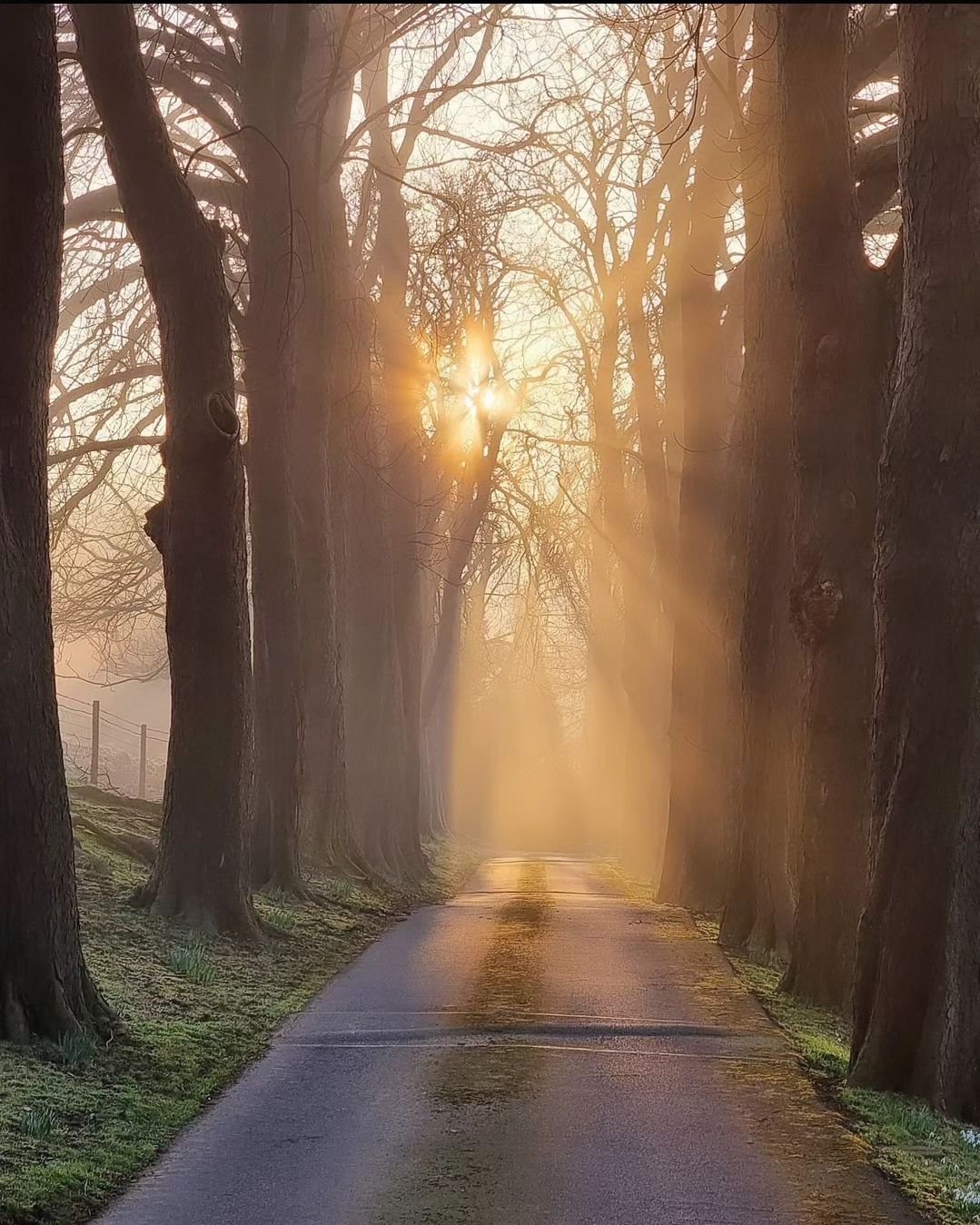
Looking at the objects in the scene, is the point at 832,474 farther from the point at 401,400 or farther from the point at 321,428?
the point at 401,400

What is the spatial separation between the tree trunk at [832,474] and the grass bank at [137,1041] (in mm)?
3894

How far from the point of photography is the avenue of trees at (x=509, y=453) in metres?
7.34

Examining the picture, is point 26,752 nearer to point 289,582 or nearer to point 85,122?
point 289,582

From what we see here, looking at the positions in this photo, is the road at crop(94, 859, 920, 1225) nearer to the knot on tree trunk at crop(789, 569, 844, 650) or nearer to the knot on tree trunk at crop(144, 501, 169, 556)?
the knot on tree trunk at crop(789, 569, 844, 650)

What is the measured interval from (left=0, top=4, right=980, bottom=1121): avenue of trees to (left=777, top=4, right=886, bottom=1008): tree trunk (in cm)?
3

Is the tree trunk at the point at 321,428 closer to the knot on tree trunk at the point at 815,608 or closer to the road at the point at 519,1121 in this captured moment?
the road at the point at 519,1121

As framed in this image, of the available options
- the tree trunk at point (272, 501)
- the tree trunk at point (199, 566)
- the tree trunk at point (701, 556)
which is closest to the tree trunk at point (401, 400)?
the tree trunk at point (701, 556)

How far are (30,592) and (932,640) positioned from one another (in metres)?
4.72

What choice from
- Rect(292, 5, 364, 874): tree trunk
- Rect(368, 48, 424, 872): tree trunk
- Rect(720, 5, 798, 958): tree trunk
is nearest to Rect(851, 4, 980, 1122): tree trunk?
Rect(720, 5, 798, 958): tree trunk

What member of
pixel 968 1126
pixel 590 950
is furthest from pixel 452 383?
pixel 968 1126

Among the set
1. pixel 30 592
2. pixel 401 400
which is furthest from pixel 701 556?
pixel 30 592

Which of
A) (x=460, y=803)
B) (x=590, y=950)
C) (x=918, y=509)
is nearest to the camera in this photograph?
(x=918, y=509)

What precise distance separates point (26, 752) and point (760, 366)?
28.3 ft

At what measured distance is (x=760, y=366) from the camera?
13.7 meters
